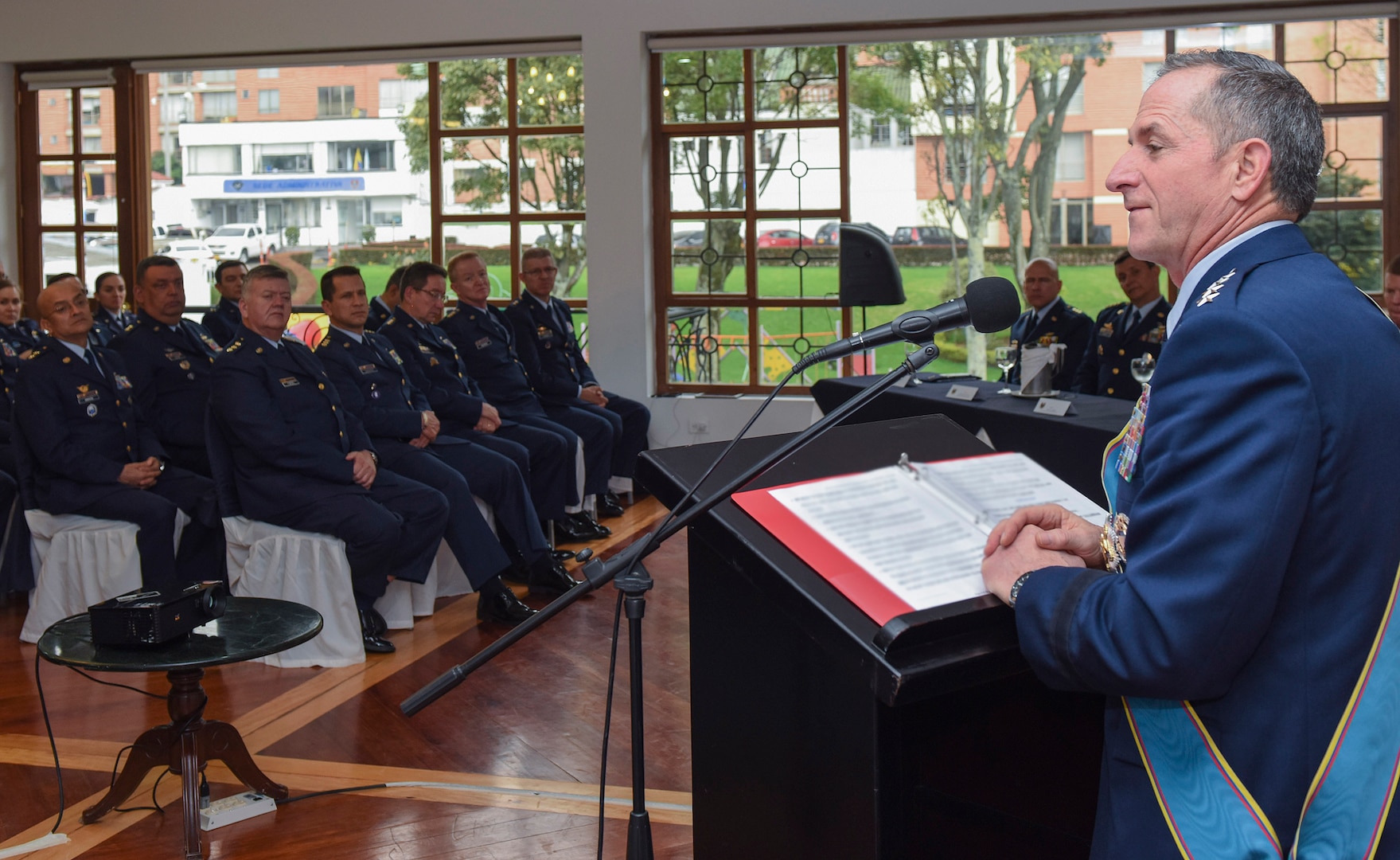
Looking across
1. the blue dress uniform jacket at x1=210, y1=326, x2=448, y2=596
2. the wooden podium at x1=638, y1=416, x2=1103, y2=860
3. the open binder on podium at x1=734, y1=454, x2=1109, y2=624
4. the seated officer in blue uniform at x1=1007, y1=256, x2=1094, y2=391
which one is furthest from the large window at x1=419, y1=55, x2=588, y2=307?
the open binder on podium at x1=734, y1=454, x2=1109, y2=624

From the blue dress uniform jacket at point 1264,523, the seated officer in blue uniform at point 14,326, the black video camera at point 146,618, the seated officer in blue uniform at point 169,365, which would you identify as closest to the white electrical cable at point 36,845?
the black video camera at point 146,618

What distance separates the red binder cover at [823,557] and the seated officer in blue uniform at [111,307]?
572 centimetres

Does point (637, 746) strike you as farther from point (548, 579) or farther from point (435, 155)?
point (435, 155)

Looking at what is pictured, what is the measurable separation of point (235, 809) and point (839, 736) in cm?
183

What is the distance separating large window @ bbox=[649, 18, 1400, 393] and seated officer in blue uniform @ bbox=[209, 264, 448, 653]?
3.03 metres

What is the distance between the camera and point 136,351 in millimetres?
5027

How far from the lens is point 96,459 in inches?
170

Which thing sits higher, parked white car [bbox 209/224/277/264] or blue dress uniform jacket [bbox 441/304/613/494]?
parked white car [bbox 209/224/277/264]

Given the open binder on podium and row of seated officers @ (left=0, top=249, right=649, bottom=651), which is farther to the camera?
row of seated officers @ (left=0, top=249, right=649, bottom=651)

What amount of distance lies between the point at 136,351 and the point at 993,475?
4.38 meters

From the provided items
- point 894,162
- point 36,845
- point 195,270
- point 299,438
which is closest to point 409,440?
point 299,438

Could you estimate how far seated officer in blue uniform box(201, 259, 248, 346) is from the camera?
6059 millimetres

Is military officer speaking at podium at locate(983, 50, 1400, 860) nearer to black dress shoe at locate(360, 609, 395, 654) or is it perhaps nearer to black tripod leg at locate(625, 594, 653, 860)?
black tripod leg at locate(625, 594, 653, 860)

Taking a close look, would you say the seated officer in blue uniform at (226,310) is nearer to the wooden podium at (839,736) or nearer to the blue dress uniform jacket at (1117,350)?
the blue dress uniform jacket at (1117,350)
